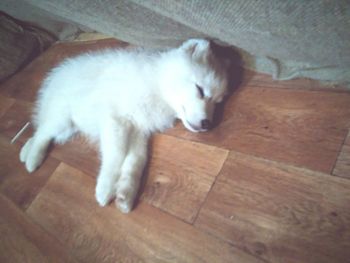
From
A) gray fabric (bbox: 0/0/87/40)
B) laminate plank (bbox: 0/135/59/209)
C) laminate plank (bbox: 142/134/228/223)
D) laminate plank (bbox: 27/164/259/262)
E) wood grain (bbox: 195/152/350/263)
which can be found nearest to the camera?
wood grain (bbox: 195/152/350/263)

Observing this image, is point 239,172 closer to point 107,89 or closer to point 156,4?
point 156,4

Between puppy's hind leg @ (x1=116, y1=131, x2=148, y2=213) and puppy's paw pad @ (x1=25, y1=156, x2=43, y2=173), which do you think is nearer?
puppy's hind leg @ (x1=116, y1=131, x2=148, y2=213)

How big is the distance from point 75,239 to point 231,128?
820 mm

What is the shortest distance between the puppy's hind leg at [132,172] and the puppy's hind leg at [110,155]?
0.03 meters

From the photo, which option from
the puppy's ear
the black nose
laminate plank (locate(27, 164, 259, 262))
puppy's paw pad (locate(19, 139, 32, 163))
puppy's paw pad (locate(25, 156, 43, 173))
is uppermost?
the puppy's ear

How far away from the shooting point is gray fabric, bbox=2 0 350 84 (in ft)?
2.70

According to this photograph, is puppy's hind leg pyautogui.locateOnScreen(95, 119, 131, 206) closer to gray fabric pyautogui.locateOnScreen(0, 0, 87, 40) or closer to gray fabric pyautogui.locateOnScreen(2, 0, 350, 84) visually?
gray fabric pyautogui.locateOnScreen(2, 0, 350, 84)

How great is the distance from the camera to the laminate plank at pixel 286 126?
998mm

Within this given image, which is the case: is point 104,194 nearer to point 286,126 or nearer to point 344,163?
point 286,126

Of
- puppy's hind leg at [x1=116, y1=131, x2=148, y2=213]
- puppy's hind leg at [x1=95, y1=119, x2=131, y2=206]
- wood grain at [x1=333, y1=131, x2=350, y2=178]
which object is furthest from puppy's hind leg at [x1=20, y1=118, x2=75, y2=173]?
wood grain at [x1=333, y1=131, x2=350, y2=178]

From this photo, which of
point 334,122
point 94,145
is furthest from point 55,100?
point 334,122

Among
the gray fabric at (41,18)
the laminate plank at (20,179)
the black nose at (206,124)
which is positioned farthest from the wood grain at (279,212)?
the gray fabric at (41,18)

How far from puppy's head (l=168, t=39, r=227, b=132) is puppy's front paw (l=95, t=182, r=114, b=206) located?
46cm

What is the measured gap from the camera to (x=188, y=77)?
1.36 m
